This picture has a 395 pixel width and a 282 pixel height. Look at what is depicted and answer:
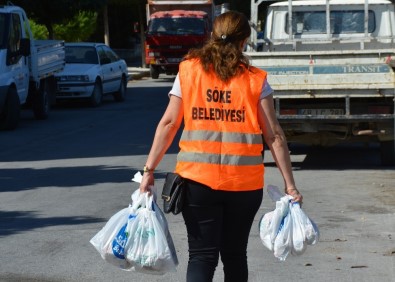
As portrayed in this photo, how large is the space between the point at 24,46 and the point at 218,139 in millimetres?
15971

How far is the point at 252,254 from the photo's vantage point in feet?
27.9

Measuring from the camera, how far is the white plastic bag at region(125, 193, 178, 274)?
5438mm

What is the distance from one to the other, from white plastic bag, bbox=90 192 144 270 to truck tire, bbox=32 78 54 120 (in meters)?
17.1

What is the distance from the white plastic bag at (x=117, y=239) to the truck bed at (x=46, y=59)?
1660 cm

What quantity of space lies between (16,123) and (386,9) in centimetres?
775

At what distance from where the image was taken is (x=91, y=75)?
26031 mm

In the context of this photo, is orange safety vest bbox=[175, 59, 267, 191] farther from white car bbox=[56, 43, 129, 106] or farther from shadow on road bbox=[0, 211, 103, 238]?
white car bbox=[56, 43, 129, 106]

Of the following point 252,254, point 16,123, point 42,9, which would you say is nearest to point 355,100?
point 252,254

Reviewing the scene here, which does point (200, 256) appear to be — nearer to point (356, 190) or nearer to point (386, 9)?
point (356, 190)

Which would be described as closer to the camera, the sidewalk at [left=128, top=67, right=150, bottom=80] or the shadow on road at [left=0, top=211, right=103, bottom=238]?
the shadow on road at [left=0, top=211, right=103, bottom=238]

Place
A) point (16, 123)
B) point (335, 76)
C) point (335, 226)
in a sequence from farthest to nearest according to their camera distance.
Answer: point (16, 123) → point (335, 76) → point (335, 226)

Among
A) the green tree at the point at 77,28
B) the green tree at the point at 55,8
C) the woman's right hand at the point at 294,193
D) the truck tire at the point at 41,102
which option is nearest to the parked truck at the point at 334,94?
the woman's right hand at the point at 294,193

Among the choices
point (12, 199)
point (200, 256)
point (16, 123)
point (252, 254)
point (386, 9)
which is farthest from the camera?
point (16, 123)

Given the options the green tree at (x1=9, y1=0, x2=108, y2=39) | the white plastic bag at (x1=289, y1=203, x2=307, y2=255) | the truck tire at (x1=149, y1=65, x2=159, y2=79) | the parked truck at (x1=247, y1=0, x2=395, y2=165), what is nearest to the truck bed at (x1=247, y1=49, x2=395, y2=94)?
the parked truck at (x1=247, y1=0, x2=395, y2=165)
